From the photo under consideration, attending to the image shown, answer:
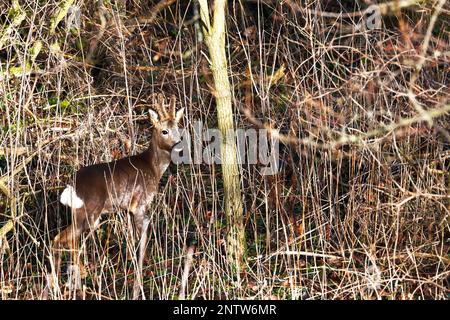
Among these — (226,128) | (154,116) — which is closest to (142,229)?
(154,116)

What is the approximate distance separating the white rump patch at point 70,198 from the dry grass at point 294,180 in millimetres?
141

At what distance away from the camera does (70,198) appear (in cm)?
578

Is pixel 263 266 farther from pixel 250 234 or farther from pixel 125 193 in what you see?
pixel 125 193

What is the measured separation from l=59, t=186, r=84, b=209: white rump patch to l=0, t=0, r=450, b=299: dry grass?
0.46 feet

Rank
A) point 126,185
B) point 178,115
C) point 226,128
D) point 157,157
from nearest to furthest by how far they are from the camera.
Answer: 1. point 226,128
2. point 126,185
3. point 178,115
4. point 157,157

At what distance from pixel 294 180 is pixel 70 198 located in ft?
5.34

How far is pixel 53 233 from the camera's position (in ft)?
20.9

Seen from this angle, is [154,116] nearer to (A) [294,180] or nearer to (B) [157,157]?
(B) [157,157]

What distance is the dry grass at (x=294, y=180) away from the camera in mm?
5016

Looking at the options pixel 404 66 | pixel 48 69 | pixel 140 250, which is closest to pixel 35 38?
pixel 48 69

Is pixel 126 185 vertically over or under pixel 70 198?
over

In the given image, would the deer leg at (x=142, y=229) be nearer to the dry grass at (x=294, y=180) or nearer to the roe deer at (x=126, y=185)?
the roe deer at (x=126, y=185)

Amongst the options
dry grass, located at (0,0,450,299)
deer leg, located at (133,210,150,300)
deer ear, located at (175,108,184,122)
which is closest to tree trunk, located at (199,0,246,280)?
dry grass, located at (0,0,450,299)
